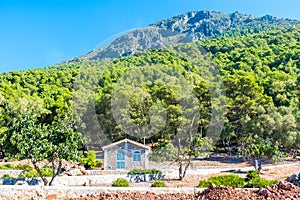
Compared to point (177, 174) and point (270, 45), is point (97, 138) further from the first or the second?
point (270, 45)

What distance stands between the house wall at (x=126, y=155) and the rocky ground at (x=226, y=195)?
1584 cm

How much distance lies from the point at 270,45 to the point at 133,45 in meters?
36.2

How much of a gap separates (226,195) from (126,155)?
1709cm

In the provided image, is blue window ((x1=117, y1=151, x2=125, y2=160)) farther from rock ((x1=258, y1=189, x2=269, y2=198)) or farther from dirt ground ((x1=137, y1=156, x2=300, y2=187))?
rock ((x1=258, y1=189, x2=269, y2=198))

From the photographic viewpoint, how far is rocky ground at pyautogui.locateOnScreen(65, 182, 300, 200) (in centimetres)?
659

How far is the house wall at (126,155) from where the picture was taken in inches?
917

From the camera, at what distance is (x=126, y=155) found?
2339cm

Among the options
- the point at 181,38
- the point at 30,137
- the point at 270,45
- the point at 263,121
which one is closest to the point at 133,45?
the point at 181,38

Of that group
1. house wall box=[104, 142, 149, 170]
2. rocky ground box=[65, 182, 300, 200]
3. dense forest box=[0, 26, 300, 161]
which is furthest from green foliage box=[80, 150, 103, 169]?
rocky ground box=[65, 182, 300, 200]

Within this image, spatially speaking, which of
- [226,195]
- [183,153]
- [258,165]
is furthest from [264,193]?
[258,165]

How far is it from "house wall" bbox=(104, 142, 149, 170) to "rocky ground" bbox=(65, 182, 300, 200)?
15.8 metres

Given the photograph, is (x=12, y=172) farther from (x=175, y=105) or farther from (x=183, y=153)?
(x=175, y=105)

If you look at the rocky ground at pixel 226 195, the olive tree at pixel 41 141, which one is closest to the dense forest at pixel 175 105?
the olive tree at pixel 41 141

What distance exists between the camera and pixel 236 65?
166 feet
